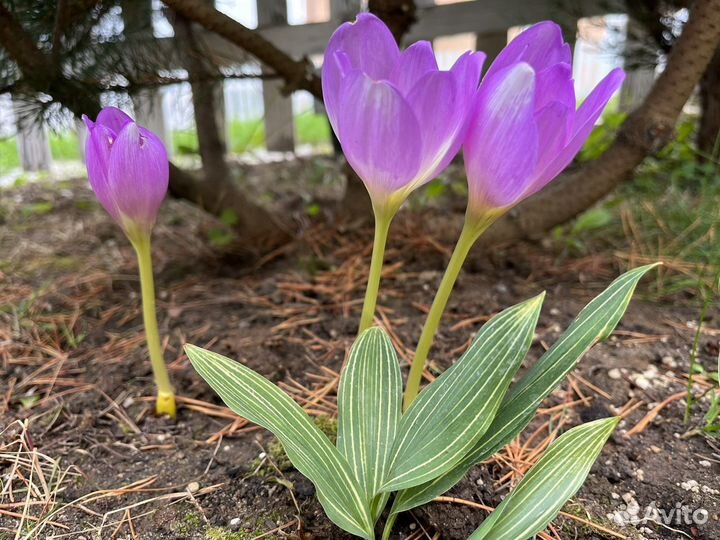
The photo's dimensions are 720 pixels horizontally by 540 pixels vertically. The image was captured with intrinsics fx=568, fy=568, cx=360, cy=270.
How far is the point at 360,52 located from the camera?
0.72 meters

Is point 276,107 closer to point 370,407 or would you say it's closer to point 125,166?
point 125,166

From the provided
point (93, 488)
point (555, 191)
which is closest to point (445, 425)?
point (93, 488)

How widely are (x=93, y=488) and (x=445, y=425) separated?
0.59 meters

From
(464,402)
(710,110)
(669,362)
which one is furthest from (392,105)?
(710,110)

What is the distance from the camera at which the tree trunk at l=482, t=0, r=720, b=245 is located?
4.59ft

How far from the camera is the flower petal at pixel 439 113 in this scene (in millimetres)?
631

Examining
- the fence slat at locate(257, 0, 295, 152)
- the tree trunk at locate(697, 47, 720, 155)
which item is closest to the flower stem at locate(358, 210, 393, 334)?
the tree trunk at locate(697, 47, 720, 155)

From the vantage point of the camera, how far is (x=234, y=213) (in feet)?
6.11

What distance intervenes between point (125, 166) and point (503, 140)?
0.53 metres

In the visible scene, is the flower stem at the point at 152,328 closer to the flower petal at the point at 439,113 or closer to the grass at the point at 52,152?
the flower petal at the point at 439,113

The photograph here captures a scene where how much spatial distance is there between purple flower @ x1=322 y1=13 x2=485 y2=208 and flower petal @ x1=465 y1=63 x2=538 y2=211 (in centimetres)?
2

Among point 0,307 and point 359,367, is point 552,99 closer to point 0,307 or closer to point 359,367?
point 359,367

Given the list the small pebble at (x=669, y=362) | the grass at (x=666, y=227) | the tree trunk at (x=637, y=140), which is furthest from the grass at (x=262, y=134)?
the small pebble at (x=669, y=362)

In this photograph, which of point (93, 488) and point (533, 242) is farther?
point (533, 242)
